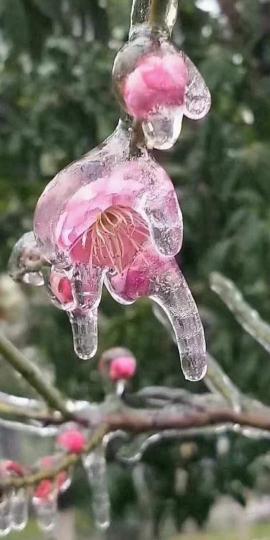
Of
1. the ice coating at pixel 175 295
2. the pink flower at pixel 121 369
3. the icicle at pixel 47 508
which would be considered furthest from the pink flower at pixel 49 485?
the ice coating at pixel 175 295

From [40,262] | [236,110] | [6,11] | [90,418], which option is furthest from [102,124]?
[40,262]

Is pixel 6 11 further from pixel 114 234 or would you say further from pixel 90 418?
pixel 114 234

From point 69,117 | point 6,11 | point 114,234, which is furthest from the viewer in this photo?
point 69,117

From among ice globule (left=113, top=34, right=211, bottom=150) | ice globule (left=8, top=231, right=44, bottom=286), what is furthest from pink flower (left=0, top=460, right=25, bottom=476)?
ice globule (left=113, top=34, right=211, bottom=150)

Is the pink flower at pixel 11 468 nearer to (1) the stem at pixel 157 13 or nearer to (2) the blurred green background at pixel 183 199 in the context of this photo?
(1) the stem at pixel 157 13

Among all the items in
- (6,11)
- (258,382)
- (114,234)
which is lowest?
(258,382)

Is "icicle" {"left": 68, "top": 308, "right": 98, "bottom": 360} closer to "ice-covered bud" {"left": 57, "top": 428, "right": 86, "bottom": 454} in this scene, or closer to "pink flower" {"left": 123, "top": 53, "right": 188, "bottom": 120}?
"pink flower" {"left": 123, "top": 53, "right": 188, "bottom": 120}
